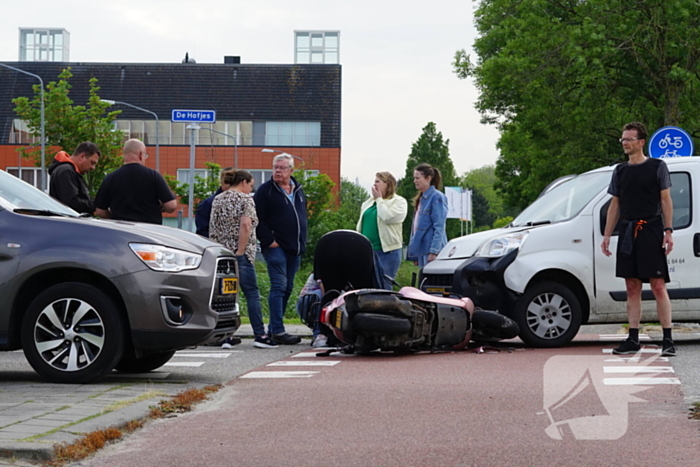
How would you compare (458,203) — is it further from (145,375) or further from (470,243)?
(145,375)

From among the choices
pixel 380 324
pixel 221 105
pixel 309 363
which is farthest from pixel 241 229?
pixel 221 105

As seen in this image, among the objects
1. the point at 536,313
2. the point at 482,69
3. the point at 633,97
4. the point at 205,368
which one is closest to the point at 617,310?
the point at 536,313

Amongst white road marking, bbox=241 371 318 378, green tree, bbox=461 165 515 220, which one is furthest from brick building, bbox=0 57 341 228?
white road marking, bbox=241 371 318 378

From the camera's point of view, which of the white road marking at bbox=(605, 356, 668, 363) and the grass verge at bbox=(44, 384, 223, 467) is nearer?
the grass verge at bbox=(44, 384, 223, 467)

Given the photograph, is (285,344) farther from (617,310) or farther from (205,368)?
(617,310)

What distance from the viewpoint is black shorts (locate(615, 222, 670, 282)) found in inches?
391

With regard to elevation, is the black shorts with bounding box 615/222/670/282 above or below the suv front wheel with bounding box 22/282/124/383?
above

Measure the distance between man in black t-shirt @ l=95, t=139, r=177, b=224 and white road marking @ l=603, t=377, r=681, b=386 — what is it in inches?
175

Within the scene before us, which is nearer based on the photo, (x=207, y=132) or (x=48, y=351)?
(x=48, y=351)

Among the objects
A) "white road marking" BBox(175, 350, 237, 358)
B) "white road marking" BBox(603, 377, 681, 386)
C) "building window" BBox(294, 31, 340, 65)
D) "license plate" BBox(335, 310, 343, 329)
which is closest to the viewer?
"white road marking" BBox(603, 377, 681, 386)

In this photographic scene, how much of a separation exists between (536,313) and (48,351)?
494 cm

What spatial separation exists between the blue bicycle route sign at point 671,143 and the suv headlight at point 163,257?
1022 cm

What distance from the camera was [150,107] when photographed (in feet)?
258

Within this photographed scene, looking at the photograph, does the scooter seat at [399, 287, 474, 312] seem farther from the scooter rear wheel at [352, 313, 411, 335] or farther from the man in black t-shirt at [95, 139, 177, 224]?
the man in black t-shirt at [95, 139, 177, 224]
